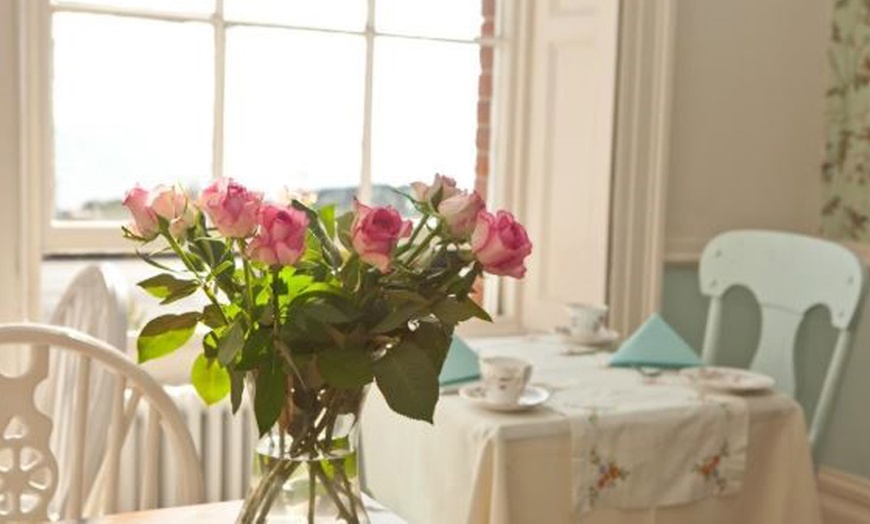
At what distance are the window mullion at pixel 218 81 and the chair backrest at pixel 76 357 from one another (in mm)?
746

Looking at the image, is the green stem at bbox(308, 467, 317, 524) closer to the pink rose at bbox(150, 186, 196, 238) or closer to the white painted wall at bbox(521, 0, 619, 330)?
the pink rose at bbox(150, 186, 196, 238)

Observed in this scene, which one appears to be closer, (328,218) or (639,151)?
(328,218)

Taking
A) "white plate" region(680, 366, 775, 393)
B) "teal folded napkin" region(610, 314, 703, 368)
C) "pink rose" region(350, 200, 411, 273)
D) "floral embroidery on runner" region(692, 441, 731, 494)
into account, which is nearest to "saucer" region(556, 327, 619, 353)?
"teal folded napkin" region(610, 314, 703, 368)

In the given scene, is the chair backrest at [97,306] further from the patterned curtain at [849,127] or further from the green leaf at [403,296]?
the patterned curtain at [849,127]

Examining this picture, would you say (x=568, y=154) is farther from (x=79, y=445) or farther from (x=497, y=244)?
(x=497, y=244)

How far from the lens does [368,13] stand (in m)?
2.87

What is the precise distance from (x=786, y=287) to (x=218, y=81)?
4.57 feet

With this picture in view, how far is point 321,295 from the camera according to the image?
3.20 ft

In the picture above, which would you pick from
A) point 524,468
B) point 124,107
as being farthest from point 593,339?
point 124,107

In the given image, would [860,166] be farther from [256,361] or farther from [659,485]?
[256,361]

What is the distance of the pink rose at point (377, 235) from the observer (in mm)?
931

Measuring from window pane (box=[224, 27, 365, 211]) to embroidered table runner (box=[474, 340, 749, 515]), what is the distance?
110 cm

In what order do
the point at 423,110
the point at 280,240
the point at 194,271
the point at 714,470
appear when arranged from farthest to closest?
the point at 423,110, the point at 714,470, the point at 194,271, the point at 280,240

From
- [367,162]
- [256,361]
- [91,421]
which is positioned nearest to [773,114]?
[367,162]
